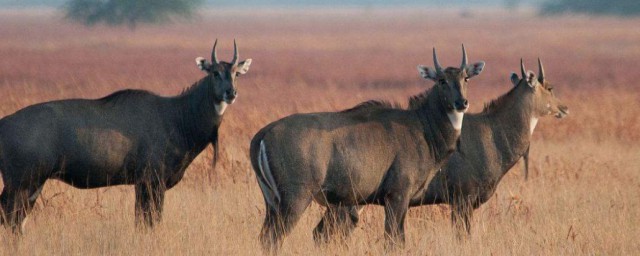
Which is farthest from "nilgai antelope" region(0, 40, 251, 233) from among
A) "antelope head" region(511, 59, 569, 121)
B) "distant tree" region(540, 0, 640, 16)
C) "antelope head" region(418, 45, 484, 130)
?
"distant tree" region(540, 0, 640, 16)

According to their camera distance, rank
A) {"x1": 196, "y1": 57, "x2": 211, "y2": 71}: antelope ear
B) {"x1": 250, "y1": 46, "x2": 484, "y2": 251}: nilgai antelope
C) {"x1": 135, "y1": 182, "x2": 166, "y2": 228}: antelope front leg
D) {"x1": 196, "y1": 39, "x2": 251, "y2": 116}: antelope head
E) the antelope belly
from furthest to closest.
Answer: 1. {"x1": 196, "y1": 57, "x2": 211, "y2": 71}: antelope ear
2. {"x1": 196, "y1": 39, "x2": 251, "y2": 116}: antelope head
3. {"x1": 135, "y1": 182, "x2": 166, "y2": 228}: antelope front leg
4. the antelope belly
5. {"x1": 250, "y1": 46, "x2": 484, "y2": 251}: nilgai antelope

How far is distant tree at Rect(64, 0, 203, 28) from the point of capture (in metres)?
76.9

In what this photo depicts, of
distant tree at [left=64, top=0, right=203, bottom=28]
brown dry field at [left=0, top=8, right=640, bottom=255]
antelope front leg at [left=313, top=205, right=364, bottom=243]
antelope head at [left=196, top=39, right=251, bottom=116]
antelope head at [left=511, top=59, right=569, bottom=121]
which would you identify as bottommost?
distant tree at [left=64, top=0, right=203, bottom=28]

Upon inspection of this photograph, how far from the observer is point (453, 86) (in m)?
8.79

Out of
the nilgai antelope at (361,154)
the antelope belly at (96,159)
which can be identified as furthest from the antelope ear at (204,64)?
the nilgai antelope at (361,154)

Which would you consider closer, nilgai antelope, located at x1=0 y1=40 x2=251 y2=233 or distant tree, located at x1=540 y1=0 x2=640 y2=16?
nilgai antelope, located at x1=0 y1=40 x2=251 y2=233

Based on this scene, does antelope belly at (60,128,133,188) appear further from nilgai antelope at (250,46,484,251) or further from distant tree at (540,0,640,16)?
distant tree at (540,0,640,16)

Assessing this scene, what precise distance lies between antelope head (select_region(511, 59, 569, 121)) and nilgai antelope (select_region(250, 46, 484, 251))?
107 centimetres

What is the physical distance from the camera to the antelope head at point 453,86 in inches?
344

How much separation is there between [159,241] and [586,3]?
101 metres

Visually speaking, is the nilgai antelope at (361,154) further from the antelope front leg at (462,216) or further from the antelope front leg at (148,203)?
the antelope front leg at (148,203)

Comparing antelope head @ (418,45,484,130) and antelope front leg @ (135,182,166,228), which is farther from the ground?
antelope head @ (418,45,484,130)

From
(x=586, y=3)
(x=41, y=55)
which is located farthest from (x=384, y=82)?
(x=586, y=3)

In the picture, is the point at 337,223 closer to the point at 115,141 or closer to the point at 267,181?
the point at 267,181
